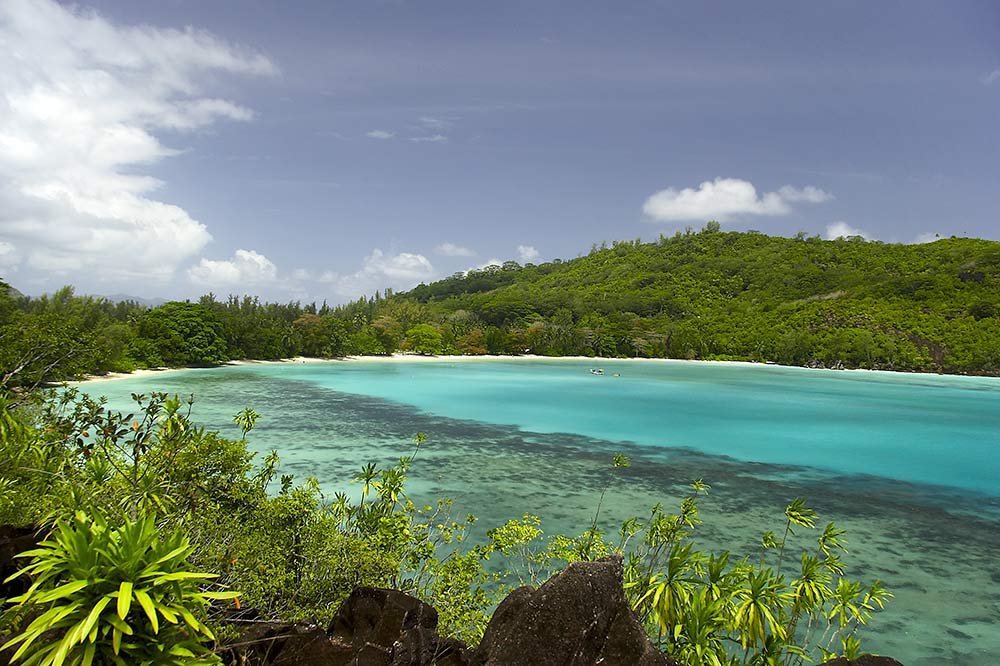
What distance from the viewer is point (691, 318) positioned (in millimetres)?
94812

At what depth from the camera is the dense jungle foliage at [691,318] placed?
46.9 meters

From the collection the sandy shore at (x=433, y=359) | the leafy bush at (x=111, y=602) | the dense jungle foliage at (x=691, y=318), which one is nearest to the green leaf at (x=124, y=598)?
the leafy bush at (x=111, y=602)

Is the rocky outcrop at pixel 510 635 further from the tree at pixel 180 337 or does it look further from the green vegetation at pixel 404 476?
the tree at pixel 180 337

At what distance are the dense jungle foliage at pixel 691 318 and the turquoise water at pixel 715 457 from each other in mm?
11865

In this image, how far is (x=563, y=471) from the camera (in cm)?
1475

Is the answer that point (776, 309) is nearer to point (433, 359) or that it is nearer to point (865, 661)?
point (433, 359)

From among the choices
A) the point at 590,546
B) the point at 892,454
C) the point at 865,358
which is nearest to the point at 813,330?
the point at 865,358

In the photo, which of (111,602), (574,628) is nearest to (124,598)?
(111,602)

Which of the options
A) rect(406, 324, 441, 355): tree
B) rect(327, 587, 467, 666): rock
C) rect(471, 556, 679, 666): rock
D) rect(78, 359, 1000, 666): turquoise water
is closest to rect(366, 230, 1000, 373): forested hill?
rect(406, 324, 441, 355): tree

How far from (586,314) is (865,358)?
4459cm

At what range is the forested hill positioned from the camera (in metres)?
67.5

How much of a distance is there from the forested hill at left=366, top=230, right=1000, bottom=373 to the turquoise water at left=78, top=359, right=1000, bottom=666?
101 feet

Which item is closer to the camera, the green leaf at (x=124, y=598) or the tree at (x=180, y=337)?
the green leaf at (x=124, y=598)

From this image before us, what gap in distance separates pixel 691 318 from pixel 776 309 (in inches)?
538
